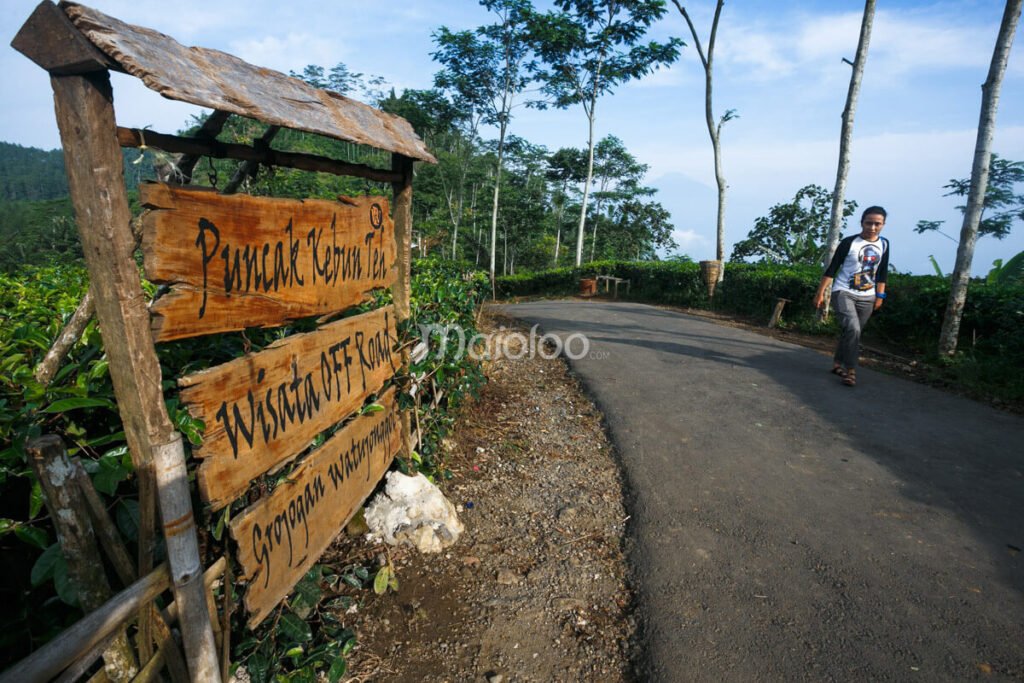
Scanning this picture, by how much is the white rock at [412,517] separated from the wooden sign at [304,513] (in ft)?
0.86

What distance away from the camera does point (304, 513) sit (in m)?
2.08

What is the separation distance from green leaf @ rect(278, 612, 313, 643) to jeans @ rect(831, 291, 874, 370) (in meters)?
5.99

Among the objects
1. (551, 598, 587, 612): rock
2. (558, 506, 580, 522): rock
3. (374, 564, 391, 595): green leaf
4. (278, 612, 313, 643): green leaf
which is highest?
(278, 612, 313, 643): green leaf

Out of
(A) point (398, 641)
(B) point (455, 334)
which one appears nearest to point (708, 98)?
(B) point (455, 334)

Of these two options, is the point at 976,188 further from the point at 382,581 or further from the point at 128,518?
the point at 128,518

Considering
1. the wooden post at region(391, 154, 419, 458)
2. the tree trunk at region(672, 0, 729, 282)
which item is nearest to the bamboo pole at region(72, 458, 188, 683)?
the wooden post at region(391, 154, 419, 458)

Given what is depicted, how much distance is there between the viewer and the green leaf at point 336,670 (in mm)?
2043

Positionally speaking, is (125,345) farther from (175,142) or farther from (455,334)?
(455,334)

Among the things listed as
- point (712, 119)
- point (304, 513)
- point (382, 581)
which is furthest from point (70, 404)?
point (712, 119)

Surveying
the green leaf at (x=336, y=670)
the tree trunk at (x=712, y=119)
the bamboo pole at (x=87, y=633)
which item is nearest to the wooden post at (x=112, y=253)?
the bamboo pole at (x=87, y=633)

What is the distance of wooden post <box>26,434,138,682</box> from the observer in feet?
3.91

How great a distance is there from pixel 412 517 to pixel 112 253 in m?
2.29

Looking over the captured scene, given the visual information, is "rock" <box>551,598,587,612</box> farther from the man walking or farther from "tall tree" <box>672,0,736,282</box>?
"tall tree" <box>672,0,736,282</box>

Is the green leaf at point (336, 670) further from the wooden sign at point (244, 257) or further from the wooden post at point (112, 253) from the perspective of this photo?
the wooden sign at point (244, 257)
